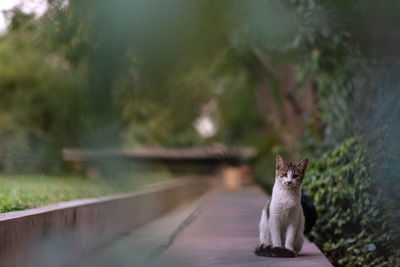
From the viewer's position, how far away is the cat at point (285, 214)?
27.2 ft

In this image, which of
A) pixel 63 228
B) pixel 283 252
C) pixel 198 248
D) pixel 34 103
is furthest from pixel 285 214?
pixel 34 103

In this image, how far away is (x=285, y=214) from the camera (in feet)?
27.4

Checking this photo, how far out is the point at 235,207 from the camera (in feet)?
63.5

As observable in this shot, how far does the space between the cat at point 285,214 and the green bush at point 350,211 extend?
1.41 meters

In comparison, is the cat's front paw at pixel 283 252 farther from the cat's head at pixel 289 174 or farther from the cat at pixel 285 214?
the cat's head at pixel 289 174

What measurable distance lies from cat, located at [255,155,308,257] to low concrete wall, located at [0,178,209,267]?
2.38 metres

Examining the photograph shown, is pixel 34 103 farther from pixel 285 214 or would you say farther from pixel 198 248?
pixel 285 214

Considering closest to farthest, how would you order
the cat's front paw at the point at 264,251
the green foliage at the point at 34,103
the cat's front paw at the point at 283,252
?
the cat's front paw at the point at 283,252, the cat's front paw at the point at 264,251, the green foliage at the point at 34,103

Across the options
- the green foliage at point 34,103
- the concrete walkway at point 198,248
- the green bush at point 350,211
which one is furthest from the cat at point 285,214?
the green foliage at point 34,103

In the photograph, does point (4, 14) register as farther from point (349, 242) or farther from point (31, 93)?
point (31, 93)

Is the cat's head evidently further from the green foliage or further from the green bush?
the green foliage

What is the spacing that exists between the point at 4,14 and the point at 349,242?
8258 mm

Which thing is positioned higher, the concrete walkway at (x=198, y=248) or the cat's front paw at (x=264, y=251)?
the cat's front paw at (x=264, y=251)

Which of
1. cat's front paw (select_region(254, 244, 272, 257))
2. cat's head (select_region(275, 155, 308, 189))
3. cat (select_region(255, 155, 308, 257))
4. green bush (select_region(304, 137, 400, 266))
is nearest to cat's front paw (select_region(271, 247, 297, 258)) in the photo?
cat (select_region(255, 155, 308, 257))
